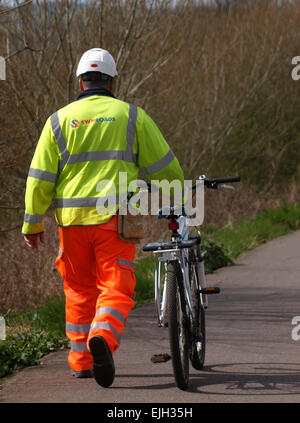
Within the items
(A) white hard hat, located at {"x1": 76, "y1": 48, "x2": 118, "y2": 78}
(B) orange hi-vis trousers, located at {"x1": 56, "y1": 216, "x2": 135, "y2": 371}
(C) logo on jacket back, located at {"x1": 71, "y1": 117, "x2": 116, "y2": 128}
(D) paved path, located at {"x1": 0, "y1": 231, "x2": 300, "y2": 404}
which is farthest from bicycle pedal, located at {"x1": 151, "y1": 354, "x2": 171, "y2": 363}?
(A) white hard hat, located at {"x1": 76, "y1": 48, "x2": 118, "y2": 78}

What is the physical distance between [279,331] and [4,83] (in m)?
3.84

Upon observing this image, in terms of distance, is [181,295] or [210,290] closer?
[181,295]

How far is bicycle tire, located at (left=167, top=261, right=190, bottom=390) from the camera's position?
5118mm

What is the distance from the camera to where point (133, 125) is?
5.39 meters

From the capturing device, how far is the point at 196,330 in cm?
590

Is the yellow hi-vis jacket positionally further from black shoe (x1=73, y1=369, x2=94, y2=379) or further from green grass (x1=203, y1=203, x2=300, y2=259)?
green grass (x1=203, y1=203, x2=300, y2=259)

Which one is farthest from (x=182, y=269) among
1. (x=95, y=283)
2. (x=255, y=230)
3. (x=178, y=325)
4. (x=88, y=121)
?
(x=255, y=230)

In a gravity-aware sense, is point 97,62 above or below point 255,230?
above

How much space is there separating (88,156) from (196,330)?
1.44m

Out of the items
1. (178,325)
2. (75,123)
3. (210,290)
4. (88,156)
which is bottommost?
(178,325)

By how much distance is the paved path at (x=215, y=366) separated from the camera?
205 inches

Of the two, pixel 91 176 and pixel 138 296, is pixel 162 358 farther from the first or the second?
pixel 138 296

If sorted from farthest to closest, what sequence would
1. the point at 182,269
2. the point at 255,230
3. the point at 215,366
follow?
the point at 255,230, the point at 215,366, the point at 182,269

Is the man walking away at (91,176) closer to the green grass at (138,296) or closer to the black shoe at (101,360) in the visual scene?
the black shoe at (101,360)
